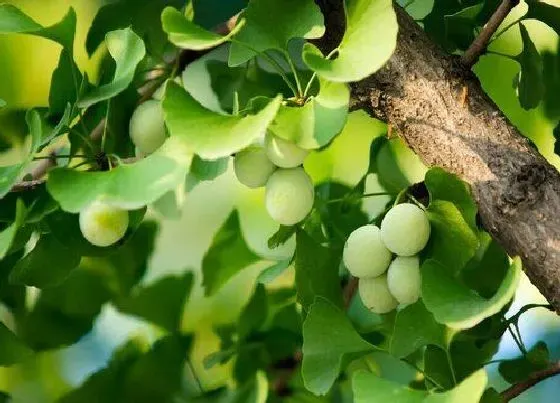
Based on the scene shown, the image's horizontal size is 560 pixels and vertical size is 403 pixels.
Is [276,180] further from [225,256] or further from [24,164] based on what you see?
[225,256]

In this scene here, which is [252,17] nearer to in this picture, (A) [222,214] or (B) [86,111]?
(B) [86,111]

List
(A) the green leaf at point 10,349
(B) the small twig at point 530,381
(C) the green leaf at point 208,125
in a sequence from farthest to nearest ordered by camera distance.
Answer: (A) the green leaf at point 10,349
(B) the small twig at point 530,381
(C) the green leaf at point 208,125

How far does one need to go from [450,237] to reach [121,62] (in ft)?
0.61

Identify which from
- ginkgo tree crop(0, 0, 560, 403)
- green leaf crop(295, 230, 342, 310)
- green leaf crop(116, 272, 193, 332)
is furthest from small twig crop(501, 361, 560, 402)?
green leaf crop(116, 272, 193, 332)

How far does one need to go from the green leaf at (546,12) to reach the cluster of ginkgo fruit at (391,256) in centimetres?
15

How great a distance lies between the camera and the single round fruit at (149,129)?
60 cm

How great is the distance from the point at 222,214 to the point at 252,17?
0.79 metres

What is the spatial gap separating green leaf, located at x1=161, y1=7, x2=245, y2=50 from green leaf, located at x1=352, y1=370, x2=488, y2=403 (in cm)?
17

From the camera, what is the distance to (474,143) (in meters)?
0.55

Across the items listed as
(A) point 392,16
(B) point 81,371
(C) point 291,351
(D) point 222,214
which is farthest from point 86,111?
(D) point 222,214

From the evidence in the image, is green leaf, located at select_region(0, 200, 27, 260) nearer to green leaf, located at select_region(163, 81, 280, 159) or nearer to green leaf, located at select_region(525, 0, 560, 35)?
green leaf, located at select_region(163, 81, 280, 159)

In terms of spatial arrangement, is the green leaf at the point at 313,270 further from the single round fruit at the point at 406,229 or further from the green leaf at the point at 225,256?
the green leaf at the point at 225,256

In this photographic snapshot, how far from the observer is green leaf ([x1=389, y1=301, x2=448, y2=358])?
0.54 meters

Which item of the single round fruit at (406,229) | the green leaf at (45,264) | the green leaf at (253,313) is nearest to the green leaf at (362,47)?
the single round fruit at (406,229)
